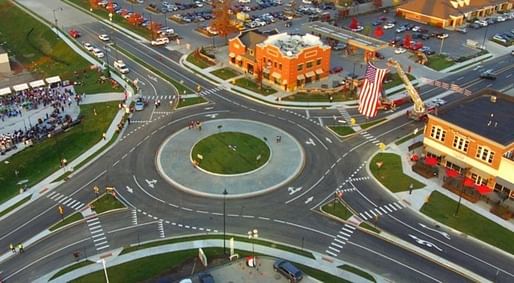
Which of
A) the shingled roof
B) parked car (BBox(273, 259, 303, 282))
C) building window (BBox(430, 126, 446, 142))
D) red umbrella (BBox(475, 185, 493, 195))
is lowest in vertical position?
red umbrella (BBox(475, 185, 493, 195))

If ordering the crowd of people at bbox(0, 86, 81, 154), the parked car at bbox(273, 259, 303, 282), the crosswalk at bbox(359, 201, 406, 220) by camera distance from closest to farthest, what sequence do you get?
the parked car at bbox(273, 259, 303, 282) → the crosswalk at bbox(359, 201, 406, 220) → the crowd of people at bbox(0, 86, 81, 154)

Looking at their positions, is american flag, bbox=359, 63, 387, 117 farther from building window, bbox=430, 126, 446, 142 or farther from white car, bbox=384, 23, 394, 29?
white car, bbox=384, 23, 394, 29

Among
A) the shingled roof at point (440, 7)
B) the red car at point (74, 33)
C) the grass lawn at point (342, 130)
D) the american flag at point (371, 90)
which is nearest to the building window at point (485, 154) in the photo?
the american flag at point (371, 90)

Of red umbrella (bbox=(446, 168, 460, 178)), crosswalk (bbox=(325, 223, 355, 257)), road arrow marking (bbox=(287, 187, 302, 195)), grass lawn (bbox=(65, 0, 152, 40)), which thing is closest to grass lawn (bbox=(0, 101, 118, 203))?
road arrow marking (bbox=(287, 187, 302, 195))

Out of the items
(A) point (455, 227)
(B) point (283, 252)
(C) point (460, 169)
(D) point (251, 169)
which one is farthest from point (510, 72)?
(B) point (283, 252)

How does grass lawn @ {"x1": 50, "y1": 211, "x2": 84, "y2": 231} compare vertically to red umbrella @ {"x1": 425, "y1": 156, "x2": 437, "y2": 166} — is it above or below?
below

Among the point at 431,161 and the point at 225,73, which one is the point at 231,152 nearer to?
the point at 431,161

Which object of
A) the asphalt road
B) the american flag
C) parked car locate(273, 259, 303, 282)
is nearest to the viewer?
parked car locate(273, 259, 303, 282)

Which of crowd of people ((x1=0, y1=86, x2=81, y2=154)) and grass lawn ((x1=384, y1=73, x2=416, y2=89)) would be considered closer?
crowd of people ((x1=0, y1=86, x2=81, y2=154))
